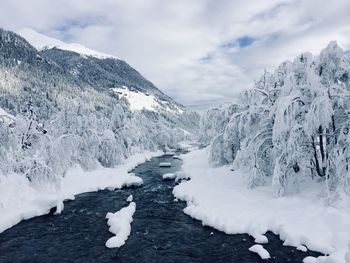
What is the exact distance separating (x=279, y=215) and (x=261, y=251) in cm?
395

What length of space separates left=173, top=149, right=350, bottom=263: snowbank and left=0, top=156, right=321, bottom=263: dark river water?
617 mm

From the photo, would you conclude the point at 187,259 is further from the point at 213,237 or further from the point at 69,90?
the point at 69,90

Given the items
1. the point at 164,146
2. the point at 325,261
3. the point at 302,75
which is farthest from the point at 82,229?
the point at 164,146

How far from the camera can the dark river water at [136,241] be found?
15930mm

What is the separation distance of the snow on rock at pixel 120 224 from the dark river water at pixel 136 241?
364 millimetres

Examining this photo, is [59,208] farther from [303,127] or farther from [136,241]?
[303,127]

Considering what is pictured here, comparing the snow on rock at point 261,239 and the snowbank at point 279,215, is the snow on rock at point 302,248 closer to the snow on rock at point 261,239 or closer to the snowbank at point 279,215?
the snowbank at point 279,215

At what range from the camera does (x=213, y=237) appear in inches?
723

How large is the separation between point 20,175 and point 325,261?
23.2 metres

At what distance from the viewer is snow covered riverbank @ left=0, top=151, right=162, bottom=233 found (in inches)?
880

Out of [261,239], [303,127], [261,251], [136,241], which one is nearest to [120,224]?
[136,241]

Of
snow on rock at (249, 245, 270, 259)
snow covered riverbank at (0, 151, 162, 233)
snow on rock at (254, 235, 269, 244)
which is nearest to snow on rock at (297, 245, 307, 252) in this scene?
snow on rock at (249, 245, 270, 259)

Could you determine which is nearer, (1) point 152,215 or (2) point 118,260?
(2) point 118,260

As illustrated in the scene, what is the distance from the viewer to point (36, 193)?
2661 centimetres
